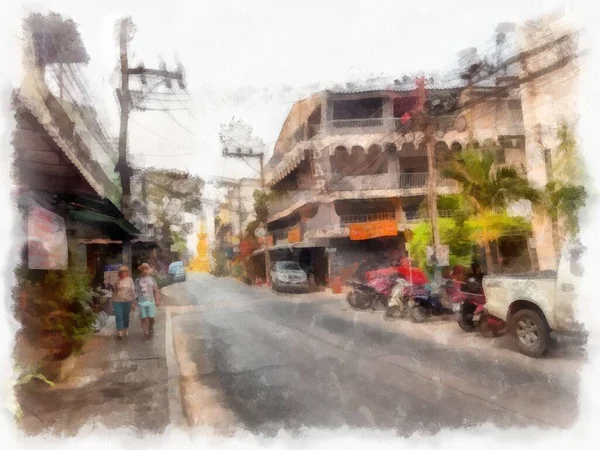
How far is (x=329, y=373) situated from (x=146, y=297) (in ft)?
5.32

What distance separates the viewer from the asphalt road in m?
2.85

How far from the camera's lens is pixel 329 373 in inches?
123

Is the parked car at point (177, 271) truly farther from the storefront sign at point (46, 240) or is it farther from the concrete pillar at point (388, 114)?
the concrete pillar at point (388, 114)

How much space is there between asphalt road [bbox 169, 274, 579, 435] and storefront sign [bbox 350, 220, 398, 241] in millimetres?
614

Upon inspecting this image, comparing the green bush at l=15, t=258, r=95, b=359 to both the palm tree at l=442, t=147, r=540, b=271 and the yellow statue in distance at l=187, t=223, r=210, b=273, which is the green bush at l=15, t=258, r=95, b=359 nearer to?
the yellow statue in distance at l=187, t=223, r=210, b=273

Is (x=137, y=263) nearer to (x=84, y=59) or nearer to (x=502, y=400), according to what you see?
(x=84, y=59)

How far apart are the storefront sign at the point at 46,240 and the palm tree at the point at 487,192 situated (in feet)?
10.3

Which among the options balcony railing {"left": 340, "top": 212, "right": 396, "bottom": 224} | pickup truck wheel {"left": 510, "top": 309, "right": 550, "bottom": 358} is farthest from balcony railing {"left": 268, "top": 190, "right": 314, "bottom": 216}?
pickup truck wheel {"left": 510, "top": 309, "right": 550, "bottom": 358}

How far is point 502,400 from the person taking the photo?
2924 millimetres

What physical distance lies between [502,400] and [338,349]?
1.26m

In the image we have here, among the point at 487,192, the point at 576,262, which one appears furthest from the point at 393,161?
the point at 576,262

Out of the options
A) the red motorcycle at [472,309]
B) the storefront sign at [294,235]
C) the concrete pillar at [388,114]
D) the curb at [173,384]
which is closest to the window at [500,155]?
the concrete pillar at [388,114]

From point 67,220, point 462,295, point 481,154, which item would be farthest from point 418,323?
point 67,220

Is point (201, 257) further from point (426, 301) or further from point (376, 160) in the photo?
point (426, 301)
